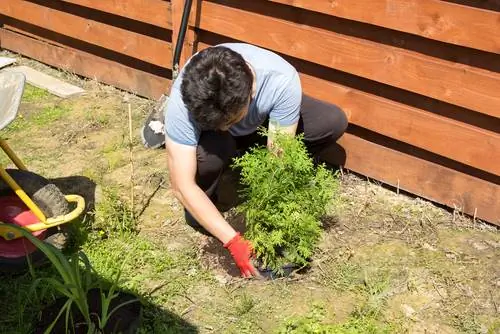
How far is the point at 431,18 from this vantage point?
330 cm

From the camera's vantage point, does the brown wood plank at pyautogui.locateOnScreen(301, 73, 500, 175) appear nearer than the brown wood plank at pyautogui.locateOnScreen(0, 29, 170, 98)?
Yes

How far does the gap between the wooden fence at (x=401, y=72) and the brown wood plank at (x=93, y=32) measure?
1.08 ft

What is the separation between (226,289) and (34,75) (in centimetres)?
361

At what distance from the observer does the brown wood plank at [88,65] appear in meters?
5.26

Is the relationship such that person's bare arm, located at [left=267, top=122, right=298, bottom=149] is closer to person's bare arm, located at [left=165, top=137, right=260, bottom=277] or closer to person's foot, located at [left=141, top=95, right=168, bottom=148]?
person's bare arm, located at [left=165, top=137, right=260, bottom=277]

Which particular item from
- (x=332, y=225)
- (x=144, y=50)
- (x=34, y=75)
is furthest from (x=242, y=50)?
(x=34, y=75)

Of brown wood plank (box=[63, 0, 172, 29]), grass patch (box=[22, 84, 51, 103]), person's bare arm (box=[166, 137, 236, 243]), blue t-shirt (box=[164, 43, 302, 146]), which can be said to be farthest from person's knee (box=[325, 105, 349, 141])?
grass patch (box=[22, 84, 51, 103])

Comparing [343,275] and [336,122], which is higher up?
[336,122]

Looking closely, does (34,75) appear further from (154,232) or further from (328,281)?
(328,281)

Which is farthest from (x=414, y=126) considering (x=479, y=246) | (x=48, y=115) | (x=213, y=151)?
(x=48, y=115)

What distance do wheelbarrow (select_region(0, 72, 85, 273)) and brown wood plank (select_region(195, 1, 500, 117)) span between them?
64.0 inches

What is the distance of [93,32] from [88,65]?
368 mm

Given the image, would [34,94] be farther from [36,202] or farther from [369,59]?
[369,59]

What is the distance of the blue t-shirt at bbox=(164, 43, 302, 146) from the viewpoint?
310 cm
